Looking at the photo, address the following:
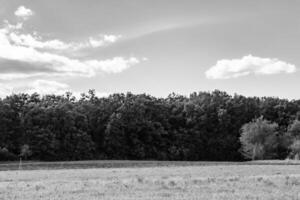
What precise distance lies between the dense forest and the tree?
0.24m

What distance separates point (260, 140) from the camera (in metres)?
77.1

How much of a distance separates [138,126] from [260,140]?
895 inches

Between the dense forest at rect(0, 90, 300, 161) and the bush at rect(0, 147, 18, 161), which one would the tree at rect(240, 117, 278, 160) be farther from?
the bush at rect(0, 147, 18, 161)

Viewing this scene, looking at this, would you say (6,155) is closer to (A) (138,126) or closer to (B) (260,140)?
(A) (138,126)

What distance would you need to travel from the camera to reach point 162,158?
78.6 meters

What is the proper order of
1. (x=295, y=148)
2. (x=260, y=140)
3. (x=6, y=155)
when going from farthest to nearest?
1. (x=260, y=140)
2. (x=295, y=148)
3. (x=6, y=155)

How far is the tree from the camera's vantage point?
248ft

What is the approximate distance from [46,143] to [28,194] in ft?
178

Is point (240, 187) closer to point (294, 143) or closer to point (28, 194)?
point (28, 194)

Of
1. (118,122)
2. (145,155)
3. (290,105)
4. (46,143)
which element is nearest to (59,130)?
(46,143)

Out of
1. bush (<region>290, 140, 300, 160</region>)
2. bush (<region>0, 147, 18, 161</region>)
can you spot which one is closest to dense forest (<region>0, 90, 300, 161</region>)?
bush (<region>0, 147, 18, 161</region>)

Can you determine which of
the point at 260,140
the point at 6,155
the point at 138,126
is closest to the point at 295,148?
the point at 260,140

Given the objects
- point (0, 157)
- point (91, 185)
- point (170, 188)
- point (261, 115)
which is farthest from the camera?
point (261, 115)

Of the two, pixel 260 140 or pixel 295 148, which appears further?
pixel 260 140
